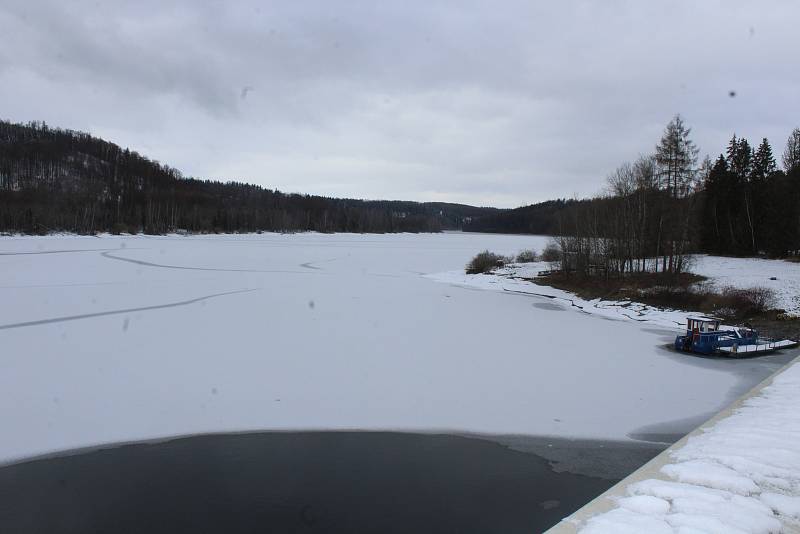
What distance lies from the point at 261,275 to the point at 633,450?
20.8m

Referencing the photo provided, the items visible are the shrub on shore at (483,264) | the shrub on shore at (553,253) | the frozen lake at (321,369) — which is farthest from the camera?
the shrub on shore at (553,253)

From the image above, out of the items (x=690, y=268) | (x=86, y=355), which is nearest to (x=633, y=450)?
(x=86, y=355)

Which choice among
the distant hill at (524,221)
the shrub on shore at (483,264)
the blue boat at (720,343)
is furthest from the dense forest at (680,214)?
the distant hill at (524,221)

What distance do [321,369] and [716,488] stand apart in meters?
6.83

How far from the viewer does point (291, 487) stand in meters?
5.11

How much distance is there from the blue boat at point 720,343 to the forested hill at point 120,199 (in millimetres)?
70742

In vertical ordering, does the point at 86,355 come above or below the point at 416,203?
below

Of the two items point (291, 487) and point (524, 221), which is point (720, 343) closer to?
point (291, 487)

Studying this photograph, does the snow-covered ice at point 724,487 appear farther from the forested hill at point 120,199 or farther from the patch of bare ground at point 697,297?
the forested hill at point 120,199

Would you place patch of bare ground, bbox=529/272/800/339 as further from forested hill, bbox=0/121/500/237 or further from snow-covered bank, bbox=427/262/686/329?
forested hill, bbox=0/121/500/237

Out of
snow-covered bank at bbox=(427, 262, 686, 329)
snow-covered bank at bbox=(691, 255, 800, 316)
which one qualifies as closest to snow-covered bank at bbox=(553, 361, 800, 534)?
snow-covered bank at bbox=(427, 262, 686, 329)

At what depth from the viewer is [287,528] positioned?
14.5 feet

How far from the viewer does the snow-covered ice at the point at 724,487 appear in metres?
2.98

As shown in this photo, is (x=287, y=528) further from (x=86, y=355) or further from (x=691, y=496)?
(x=86, y=355)
